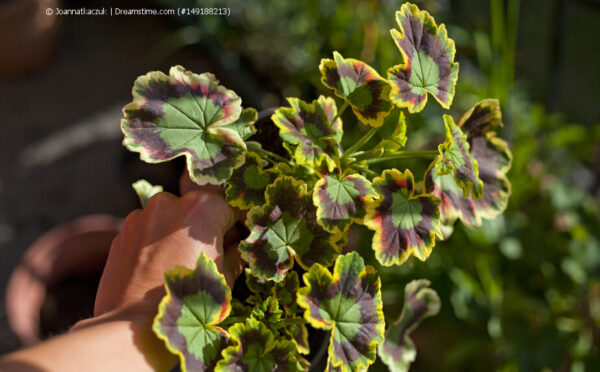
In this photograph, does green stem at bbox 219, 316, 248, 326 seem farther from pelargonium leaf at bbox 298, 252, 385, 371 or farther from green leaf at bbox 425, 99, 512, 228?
green leaf at bbox 425, 99, 512, 228

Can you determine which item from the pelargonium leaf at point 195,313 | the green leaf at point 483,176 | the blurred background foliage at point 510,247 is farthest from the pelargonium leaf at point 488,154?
the blurred background foliage at point 510,247

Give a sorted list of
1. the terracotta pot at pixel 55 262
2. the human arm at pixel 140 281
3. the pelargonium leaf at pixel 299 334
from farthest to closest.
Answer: the terracotta pot at pixel 55 262, the pelargonium leaf at pixel 299 334, the human arm at pixel 140 281

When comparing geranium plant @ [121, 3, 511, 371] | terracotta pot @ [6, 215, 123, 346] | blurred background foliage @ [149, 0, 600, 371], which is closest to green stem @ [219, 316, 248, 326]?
geranium plant @ [121, 3, 511, 371]

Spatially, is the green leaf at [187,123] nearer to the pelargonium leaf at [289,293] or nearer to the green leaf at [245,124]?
the green leaf at [245,124]

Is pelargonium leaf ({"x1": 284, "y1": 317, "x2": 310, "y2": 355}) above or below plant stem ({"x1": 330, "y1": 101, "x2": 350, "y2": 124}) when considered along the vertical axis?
below

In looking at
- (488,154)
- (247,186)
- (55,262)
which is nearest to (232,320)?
(247,186)

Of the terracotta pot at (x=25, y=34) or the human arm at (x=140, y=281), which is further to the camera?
the terracotta pot at (x=25, y=34)
